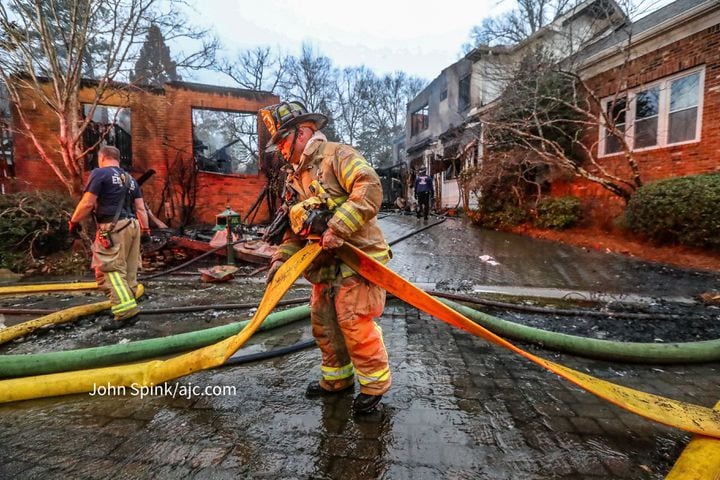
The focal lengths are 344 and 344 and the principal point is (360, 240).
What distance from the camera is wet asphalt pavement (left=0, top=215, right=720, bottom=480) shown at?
5.33 feet

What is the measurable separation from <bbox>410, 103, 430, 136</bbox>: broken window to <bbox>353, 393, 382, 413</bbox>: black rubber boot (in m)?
27.1

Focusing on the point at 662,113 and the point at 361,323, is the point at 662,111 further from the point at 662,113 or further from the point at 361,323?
the point at 361,323

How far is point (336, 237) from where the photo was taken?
6.24 ft

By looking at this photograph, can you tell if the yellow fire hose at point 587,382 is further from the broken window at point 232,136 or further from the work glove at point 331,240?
the broken window at point 232,136

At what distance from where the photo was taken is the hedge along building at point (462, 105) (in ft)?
42.6

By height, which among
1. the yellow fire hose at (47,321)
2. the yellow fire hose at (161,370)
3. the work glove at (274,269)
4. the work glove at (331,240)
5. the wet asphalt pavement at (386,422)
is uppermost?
the work glove at (331,240)

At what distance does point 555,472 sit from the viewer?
1583 mm

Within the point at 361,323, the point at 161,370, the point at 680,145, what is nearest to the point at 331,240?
the point at 361,323

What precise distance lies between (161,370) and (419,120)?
28649mm

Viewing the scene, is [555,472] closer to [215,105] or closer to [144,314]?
[144,314]

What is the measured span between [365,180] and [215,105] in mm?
14047

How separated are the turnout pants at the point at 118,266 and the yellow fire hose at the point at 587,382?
2.95m

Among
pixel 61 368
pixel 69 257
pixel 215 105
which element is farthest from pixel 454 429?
pixel 215 105

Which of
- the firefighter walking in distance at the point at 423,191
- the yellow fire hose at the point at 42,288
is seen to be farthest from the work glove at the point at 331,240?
the firefighter walking in distance at the point at 423,191
